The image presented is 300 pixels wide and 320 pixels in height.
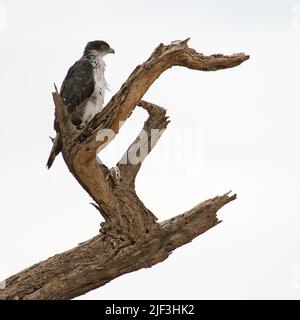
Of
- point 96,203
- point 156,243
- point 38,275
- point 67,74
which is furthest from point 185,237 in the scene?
point 67,74

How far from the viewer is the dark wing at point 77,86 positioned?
12.3 m

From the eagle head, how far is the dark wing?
1.51 ft

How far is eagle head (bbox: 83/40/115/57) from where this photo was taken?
1305cm

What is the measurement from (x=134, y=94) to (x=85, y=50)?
2.88 m

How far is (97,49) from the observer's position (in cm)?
1309

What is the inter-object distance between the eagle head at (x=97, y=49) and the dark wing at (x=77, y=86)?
0.46 metres

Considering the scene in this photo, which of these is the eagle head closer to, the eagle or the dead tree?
the eagle

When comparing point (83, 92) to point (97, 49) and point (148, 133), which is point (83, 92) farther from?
point (148, 133)

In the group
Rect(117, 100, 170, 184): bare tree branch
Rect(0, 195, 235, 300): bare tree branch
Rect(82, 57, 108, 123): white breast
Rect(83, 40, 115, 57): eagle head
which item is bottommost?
Rect(0, 195, 235, 300): bare tree branch

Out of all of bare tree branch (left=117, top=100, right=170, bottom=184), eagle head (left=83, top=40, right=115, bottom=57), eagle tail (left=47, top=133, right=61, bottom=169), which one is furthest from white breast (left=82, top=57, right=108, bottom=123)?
eagle tail (left=47, top=133, right=61, bottom=169)

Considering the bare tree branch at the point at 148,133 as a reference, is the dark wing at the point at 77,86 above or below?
above

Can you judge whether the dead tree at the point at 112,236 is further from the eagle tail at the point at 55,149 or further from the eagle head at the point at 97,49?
the eagle head at the point at 97,49

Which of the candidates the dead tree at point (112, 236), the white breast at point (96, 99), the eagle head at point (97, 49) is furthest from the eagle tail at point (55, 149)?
the eagle head at point (97, 49)

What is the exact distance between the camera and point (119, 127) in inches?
419
